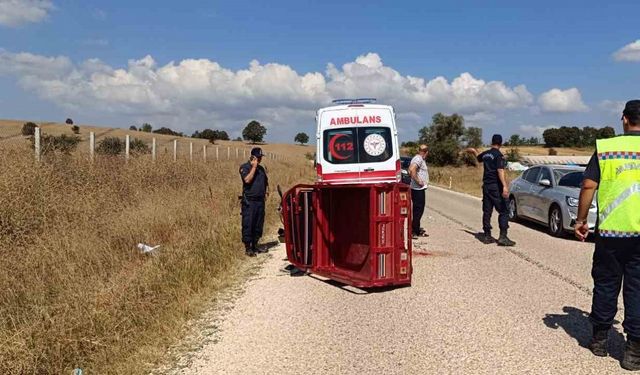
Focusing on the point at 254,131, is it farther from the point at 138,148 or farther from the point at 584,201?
the point at 584,201

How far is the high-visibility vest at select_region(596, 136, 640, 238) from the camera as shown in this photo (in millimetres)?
4559

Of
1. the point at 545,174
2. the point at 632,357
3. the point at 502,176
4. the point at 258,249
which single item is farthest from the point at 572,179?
the point at 632,357

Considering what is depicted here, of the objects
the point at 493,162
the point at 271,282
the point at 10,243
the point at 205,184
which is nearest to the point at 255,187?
the point at 271,282

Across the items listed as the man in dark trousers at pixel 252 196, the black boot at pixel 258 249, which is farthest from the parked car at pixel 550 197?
the man in dark trousers at pixel 252 196

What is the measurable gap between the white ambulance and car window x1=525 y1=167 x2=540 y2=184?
3996 millimetres

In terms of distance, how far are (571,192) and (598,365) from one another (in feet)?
26.2

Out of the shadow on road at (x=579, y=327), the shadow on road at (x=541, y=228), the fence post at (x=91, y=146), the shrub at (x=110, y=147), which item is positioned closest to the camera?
the shadow on road at (x=579, y=327)

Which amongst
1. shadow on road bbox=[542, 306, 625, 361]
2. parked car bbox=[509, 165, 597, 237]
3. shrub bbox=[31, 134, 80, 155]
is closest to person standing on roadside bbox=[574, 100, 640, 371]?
shadow on road bbox=[542, 306, 625, 361]

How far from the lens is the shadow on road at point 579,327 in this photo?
5008 mm

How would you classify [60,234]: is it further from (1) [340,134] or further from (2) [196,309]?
(1) [340,134]

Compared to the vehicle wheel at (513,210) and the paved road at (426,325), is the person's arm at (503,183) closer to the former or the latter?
the paved road at (426,325)

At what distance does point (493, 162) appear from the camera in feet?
34.6

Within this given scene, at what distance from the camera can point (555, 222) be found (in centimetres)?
1202

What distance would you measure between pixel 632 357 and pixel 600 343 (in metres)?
0.32
